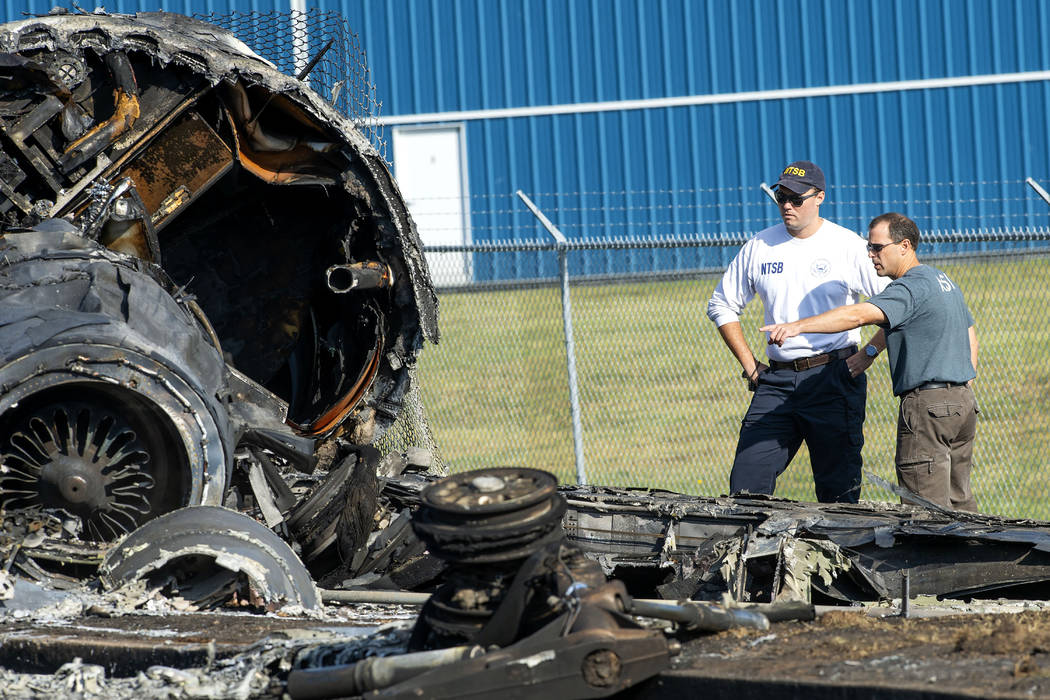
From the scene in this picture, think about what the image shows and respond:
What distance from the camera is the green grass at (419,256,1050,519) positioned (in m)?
9.23

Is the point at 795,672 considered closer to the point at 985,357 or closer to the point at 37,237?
the point at 37,237

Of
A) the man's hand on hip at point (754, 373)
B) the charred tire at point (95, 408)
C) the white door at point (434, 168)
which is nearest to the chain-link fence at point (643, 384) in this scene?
the man's hand on hip at point (754, 373)

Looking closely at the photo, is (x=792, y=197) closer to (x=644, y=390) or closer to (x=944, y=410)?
(x=944, y=410)

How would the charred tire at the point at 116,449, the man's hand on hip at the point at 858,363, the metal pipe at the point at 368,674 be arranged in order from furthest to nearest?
the man's hand on hip at the point at 858,363 → the charred tire at the point at 116,449 → the metal pipe at the point at 368,674

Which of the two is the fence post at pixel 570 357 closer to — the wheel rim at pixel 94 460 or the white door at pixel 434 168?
the wheel rim at pixel 94 460

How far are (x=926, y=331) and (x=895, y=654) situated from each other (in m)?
3.10

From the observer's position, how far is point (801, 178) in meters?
6.23

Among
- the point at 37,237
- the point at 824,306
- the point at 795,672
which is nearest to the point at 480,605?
the point at 795,672

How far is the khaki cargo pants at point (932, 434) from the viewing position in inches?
232

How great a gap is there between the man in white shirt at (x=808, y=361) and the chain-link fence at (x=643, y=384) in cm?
252

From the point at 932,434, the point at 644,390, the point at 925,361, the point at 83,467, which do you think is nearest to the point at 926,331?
the point at 925,361

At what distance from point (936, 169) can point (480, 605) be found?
16.1 metres

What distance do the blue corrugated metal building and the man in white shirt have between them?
11.0m

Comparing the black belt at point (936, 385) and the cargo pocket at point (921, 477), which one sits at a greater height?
the black belt at point (936, 385)
